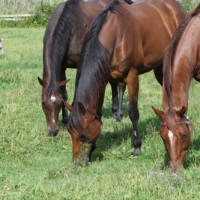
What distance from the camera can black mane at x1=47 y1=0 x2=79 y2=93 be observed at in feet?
23.8

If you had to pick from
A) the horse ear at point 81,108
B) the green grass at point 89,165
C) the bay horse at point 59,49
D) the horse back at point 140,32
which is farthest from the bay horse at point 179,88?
the bay horse at point 59,49

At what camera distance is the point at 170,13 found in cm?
810

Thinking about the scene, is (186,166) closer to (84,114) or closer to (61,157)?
(84,114)

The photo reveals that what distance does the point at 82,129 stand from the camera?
5.70 metres

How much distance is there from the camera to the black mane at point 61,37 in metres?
7.24

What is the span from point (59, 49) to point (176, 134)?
2970mm

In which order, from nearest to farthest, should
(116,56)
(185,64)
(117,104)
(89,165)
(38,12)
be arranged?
(185,64), (89,165), (116,56), (117,104), (38,12)

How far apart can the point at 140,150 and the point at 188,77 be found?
1.62 meters

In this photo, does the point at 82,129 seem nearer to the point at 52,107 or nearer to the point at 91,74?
the point at 91,74

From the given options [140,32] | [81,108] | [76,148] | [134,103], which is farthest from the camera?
[140,32]

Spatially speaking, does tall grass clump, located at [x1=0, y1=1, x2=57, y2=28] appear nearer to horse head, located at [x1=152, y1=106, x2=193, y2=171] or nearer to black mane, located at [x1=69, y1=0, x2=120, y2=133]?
black mane, located at [x1=69, y1=0, x2=120, y2=133]

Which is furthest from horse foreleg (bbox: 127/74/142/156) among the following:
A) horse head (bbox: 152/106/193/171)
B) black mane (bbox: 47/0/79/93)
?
horse head (bbox: 152/106/193/171)

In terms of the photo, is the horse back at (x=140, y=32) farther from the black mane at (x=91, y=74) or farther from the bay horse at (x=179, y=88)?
the bay horse at (x=179, y=88)

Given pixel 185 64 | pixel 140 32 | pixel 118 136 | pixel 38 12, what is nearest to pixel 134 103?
pixel 118 136
